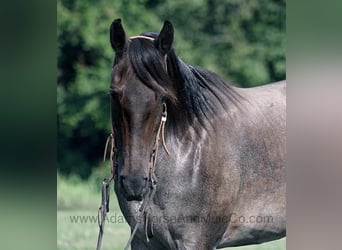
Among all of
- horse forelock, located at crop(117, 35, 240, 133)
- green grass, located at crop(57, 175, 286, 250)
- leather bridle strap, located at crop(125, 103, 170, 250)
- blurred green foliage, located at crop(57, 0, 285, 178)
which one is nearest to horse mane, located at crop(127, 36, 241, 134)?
horse forelock, located at crop(117, 35, 240, 133)

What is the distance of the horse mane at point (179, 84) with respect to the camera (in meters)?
2.91

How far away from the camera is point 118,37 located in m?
3.00

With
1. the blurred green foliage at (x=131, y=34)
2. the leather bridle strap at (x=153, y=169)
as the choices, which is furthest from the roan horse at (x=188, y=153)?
the blurred green foliage at (x=131, y=34)

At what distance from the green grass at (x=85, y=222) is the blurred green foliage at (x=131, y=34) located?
1.69ft

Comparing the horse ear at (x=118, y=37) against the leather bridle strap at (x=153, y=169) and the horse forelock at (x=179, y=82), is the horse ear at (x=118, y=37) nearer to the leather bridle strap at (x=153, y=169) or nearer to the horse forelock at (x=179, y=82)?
the horse forelock at (x=179, y=82)

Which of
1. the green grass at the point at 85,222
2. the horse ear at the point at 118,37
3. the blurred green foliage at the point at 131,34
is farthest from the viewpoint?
the blurred green foliage at the point at 131,34

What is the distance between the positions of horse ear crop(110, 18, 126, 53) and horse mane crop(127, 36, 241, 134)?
4 centimetres

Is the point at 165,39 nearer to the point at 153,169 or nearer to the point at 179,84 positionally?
the point at 179,84

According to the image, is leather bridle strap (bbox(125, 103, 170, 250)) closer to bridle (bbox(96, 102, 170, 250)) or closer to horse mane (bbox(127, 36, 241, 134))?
bridle (bbox(96, 102, 170, 250))

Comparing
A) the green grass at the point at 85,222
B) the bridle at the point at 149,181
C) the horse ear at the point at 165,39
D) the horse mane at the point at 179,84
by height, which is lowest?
the green grass at the point at 85,222
